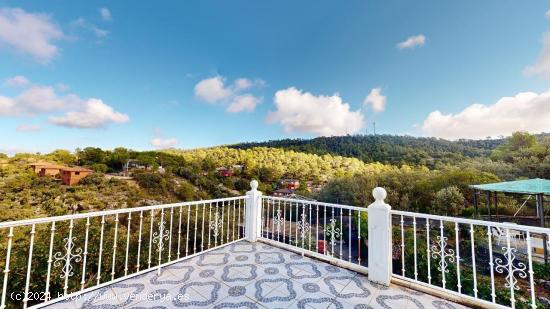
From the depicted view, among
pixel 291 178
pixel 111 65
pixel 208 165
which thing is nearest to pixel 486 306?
pixel 111 65

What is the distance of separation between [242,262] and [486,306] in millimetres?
2653

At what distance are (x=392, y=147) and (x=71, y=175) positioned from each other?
31.4 metres

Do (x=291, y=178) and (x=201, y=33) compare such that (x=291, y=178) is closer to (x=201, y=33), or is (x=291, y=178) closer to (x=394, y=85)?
(x=394, y=85)

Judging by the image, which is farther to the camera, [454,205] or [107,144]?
[107,144]

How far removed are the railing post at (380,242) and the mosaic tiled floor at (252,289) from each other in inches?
5.3

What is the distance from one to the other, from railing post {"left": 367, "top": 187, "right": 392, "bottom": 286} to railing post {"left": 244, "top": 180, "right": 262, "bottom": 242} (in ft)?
6.70

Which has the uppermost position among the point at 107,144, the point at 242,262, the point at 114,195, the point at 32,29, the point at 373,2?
the point at 373,2

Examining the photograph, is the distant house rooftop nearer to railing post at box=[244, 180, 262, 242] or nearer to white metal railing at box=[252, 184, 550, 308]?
Answer: white metal railing at box=[252, 184, 550, 308]

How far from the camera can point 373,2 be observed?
714cm

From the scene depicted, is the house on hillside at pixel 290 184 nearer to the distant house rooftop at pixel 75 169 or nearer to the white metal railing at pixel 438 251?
the white metal railing at pixel 438 251

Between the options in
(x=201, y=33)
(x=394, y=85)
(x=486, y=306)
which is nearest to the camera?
(x=486, y=306)

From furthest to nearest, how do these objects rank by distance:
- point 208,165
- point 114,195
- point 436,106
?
point 208,165
point 114,195
point 436,106

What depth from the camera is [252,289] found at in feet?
7.54

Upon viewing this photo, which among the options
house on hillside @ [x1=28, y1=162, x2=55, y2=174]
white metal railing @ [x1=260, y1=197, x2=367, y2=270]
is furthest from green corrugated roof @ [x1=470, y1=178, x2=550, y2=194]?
house on hillside @ [x1=28, y1=162, x2=55, y2=174]
